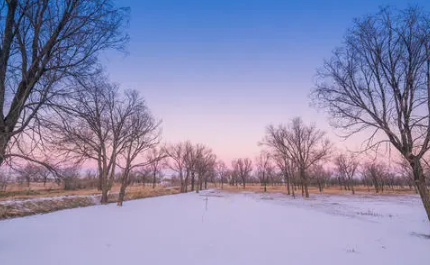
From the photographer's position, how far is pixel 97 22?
596 cm

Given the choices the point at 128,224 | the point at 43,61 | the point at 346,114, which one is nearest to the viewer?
the point at 43,61

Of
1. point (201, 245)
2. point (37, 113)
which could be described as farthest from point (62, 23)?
point (201, 245)

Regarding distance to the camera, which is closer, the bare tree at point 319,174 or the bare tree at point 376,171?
the bare tree at point 376,171

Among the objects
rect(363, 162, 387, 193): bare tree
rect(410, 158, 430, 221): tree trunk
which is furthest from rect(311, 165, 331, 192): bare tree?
rect(410, 158, 430, 221): tree trunk

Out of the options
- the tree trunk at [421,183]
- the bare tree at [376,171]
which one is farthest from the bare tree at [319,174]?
the tree trunk at [421,183]

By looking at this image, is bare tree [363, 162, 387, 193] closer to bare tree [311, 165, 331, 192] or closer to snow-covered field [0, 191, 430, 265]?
bare tree [311, 165, 331, 192]

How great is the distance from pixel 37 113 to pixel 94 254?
4411 millimetres

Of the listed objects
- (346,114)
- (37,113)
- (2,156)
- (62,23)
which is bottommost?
(2,156)

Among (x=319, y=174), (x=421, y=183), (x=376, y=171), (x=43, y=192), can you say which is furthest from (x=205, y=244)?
(x=319, y=174)

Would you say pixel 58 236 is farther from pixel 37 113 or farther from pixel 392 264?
pixel 392 264

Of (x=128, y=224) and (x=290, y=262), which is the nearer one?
(x=290, y=262)

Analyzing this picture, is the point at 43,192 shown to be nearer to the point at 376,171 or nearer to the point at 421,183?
the point at 421,183

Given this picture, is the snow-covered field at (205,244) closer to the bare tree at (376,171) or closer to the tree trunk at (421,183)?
the tree trunk at (421,183)

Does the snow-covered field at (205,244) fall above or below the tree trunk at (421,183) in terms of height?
below
